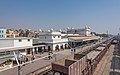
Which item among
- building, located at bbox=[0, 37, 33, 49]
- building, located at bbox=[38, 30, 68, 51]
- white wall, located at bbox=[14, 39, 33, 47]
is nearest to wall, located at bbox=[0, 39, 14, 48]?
building, located at bbox=[0, 37, 33, 49]

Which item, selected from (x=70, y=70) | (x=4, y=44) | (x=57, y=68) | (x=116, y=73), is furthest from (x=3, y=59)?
(x=116, y=73)

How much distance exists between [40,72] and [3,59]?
9174 millimetres

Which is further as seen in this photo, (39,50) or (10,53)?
(39,50)

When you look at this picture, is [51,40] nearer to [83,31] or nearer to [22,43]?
[22,43]

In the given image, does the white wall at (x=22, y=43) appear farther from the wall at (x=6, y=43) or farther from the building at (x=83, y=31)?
the building at (x=83, y=31)

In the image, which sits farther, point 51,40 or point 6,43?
point 51,40

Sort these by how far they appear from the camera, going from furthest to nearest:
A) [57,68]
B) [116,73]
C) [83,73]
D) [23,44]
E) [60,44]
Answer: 1. [60,44]
2. [23,44]
3. [116,73]
4. [83,73]
5. [57,68]

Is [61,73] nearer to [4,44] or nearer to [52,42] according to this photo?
[4,44]

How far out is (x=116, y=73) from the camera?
17953 mm

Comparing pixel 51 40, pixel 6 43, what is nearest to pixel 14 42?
pixel 6 43

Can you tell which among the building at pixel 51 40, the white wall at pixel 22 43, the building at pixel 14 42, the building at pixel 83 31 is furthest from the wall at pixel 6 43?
the building at pixel 83 31

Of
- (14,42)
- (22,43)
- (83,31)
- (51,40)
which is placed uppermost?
(83,31)

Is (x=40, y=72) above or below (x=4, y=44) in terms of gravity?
below

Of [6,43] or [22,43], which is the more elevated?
[6,43]
